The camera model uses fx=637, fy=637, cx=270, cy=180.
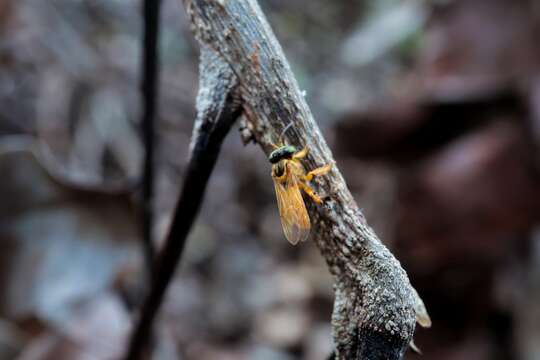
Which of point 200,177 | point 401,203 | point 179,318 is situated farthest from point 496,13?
point 200,177

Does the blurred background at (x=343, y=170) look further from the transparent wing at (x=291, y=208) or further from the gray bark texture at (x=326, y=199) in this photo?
the gray bark texture at (x=326, y=199)

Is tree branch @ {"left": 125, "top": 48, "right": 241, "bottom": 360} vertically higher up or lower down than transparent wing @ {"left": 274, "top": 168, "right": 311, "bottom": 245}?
higher up

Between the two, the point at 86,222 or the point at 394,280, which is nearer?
the point at 394,280

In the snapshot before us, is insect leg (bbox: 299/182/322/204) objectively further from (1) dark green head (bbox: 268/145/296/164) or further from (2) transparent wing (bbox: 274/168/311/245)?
(2) transparent wing (bbox: 274/168/311/245)

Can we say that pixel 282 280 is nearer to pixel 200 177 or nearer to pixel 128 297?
pixel 128 297

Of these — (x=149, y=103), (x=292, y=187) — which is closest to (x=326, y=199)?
(x=292, y=187)

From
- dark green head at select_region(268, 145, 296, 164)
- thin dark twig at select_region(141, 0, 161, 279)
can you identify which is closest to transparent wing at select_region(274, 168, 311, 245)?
dark green head at select_region(268, 145, 296, 164)

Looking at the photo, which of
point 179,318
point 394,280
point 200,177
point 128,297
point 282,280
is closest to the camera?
point 394,280
